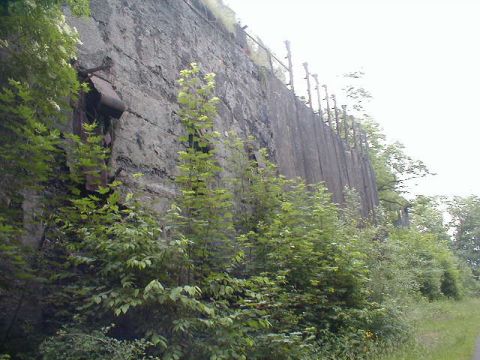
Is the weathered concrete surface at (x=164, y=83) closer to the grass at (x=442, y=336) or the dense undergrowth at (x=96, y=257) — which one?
the dense undergrowth at (x=96, y=257)

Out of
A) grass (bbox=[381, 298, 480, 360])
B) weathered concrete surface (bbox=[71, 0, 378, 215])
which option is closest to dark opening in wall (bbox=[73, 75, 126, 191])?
weathered concrete surface (bbox=[71, 0, 378, 215])

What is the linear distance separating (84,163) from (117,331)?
5.15 ft

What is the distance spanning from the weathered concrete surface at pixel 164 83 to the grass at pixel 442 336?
385 cm

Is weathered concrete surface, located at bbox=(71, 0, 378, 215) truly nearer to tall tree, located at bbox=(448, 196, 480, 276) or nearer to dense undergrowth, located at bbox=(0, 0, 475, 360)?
dense undergrowth, located at bbox=(0, 0, 475, 360)

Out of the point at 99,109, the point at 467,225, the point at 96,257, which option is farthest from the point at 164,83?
the point at 467,225

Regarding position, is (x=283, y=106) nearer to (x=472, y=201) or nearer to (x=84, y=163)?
(x=84, y=163)

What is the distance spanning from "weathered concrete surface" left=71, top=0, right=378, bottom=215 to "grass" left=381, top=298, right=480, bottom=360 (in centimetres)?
385

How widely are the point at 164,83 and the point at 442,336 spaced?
6143 millimetres

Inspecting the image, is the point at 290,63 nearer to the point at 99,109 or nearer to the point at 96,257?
the point at 99,109

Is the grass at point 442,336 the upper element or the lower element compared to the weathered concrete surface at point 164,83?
lower

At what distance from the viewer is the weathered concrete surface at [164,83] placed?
5.90 metres

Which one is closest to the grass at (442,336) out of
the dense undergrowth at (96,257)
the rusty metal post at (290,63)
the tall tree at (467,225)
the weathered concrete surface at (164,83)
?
the dense undergrowth at (96,257)

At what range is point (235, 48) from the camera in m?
9.52

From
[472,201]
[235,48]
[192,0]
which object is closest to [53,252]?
[192,0]
